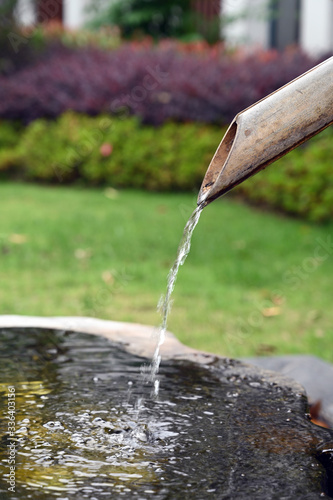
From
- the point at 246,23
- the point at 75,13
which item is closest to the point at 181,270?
the point at 246,23

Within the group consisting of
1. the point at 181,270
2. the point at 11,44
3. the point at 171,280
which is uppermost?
the point at 171,280

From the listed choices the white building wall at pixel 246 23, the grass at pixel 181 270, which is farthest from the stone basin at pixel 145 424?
the white building wall at pixel 246 23

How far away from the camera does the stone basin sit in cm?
136

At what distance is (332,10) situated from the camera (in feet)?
37.3

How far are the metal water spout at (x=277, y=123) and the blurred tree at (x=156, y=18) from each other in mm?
13247

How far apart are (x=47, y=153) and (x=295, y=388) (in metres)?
7.02

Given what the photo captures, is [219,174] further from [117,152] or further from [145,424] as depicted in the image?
[117,152]

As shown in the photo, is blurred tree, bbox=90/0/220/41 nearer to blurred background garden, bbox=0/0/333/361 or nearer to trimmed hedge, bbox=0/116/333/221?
blurred background garden, bbox=0/0/333/361

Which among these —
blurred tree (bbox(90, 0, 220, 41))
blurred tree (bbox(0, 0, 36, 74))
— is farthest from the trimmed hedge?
blurred tree (bbox(90, 0, 220, 41))

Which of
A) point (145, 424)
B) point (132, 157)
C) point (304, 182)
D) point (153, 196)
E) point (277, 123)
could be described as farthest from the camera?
point (132, 157)

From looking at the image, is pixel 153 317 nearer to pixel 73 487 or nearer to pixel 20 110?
pixel 73 487

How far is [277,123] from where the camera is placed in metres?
1.33

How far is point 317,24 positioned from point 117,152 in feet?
17.3

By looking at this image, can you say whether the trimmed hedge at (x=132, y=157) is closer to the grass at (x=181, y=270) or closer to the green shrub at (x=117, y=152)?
the green shrub at (x=117, y=152)
